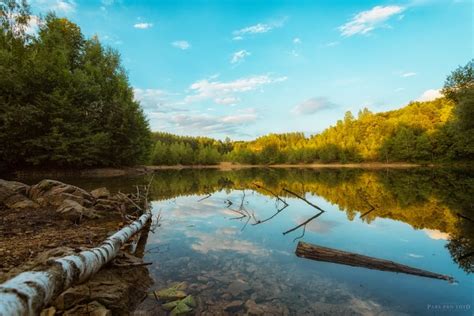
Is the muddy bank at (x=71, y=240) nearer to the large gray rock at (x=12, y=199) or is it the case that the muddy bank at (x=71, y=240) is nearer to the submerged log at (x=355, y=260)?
the large gray rock at (x=12, y=199)

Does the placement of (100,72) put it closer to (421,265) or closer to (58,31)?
(58,31)

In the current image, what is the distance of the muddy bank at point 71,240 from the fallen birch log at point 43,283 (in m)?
0.27

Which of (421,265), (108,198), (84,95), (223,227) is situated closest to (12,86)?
(84,95)

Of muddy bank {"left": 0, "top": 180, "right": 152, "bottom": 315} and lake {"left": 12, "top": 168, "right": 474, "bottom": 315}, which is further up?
muddy bank {"left": 0, "top": 180, "right": 152, "bottom": 315}

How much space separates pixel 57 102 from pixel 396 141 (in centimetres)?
Result: 8072

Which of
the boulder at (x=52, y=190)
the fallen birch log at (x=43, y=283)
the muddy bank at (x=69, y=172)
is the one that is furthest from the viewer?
the muddy bank at (x=69, y=172)

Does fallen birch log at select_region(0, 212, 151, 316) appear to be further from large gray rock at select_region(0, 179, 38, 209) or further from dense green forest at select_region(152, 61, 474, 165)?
dense green forest at select_region(152, 61, 474, 165)

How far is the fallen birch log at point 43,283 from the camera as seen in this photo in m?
2.38

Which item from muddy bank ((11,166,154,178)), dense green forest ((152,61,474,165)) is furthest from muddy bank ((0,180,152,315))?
dense green forest ((152,61,474,165))

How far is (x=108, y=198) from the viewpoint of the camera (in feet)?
38.1

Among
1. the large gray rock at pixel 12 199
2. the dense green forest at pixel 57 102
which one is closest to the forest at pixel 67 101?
the dense green forest at pixel 57 102

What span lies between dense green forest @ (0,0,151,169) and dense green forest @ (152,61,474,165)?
4468 cm

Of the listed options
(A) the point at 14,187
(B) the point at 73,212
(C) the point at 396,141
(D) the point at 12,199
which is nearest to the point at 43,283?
(B) the point at 73,212

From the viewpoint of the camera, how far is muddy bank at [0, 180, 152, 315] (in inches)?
154
